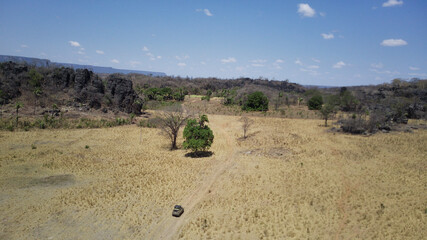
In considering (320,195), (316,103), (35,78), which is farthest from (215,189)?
(316,103)

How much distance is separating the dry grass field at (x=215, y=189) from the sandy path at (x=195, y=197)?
0.08 meters

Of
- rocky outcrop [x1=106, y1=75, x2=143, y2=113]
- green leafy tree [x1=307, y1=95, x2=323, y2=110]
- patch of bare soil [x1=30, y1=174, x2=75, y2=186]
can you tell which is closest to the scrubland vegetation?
patch of bare soil [x1=30, y1=174, x2=75, y2=186]

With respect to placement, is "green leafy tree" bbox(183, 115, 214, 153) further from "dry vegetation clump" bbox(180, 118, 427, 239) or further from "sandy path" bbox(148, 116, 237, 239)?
"dry vegetation clump" bbox(180, 118, 427, 239)

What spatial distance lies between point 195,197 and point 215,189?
2.01 meters

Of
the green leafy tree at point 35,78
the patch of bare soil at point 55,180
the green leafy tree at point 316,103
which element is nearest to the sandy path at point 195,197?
the patch of bare soil at point 55,180

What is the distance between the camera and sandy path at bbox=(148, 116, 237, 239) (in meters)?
13.7

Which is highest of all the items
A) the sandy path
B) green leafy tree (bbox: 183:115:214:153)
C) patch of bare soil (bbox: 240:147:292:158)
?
green leafy tree (bbox: 183:115:214:153)

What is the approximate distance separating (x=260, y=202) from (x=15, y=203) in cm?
1683

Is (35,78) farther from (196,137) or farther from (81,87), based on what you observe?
(196,137)

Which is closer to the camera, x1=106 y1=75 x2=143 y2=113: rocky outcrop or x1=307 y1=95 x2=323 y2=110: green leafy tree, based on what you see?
x1=106 y1=75 x2=143 y2=113: rocky outcrop

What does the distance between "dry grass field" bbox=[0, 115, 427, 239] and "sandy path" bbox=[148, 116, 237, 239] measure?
0.08 m

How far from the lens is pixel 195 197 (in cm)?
1767

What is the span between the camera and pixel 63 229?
1363cm

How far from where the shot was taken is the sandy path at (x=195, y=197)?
45.0 ft
